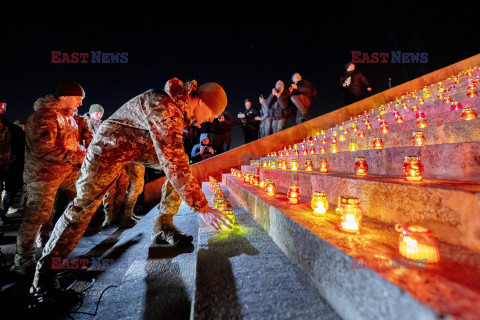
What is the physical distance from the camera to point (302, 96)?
820cm

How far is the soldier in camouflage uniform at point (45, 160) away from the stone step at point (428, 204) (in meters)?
3.69

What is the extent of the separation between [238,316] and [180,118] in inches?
68.3

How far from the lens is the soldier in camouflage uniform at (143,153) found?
1962mm

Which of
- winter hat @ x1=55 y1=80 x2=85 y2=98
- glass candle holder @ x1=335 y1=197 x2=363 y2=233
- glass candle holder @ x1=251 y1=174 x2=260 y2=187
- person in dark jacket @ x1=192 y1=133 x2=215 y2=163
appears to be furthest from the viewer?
person in dark jacket @ x1=192 y1=133 x2=215 y2=163

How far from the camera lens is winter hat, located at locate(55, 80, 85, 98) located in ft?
10.6

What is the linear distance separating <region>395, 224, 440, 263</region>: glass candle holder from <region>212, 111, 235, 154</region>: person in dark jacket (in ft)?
26.6

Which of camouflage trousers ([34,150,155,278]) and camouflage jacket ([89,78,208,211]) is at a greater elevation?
camouflage jacket ([89,78,208,211])

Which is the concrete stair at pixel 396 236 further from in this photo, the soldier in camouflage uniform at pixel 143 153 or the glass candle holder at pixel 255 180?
the glass candle holder at pixel 255 180

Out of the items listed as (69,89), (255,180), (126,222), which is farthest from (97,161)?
(126,222)

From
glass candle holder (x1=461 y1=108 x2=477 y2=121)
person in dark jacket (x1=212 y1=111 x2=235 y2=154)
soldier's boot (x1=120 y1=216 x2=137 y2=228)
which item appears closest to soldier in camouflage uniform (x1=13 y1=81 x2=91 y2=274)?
soldier's boot (x1=120 y1=216 x2=137 y2=228)

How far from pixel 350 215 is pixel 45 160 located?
3.77 metres

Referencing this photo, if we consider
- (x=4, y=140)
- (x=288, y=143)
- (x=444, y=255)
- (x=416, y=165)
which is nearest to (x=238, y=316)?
(x=444, y=255)

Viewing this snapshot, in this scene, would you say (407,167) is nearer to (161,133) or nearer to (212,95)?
(212,95)

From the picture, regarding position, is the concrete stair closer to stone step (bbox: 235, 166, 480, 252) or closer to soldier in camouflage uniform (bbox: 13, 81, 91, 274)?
stone step (bbox: 235, 166, 480, 252)
